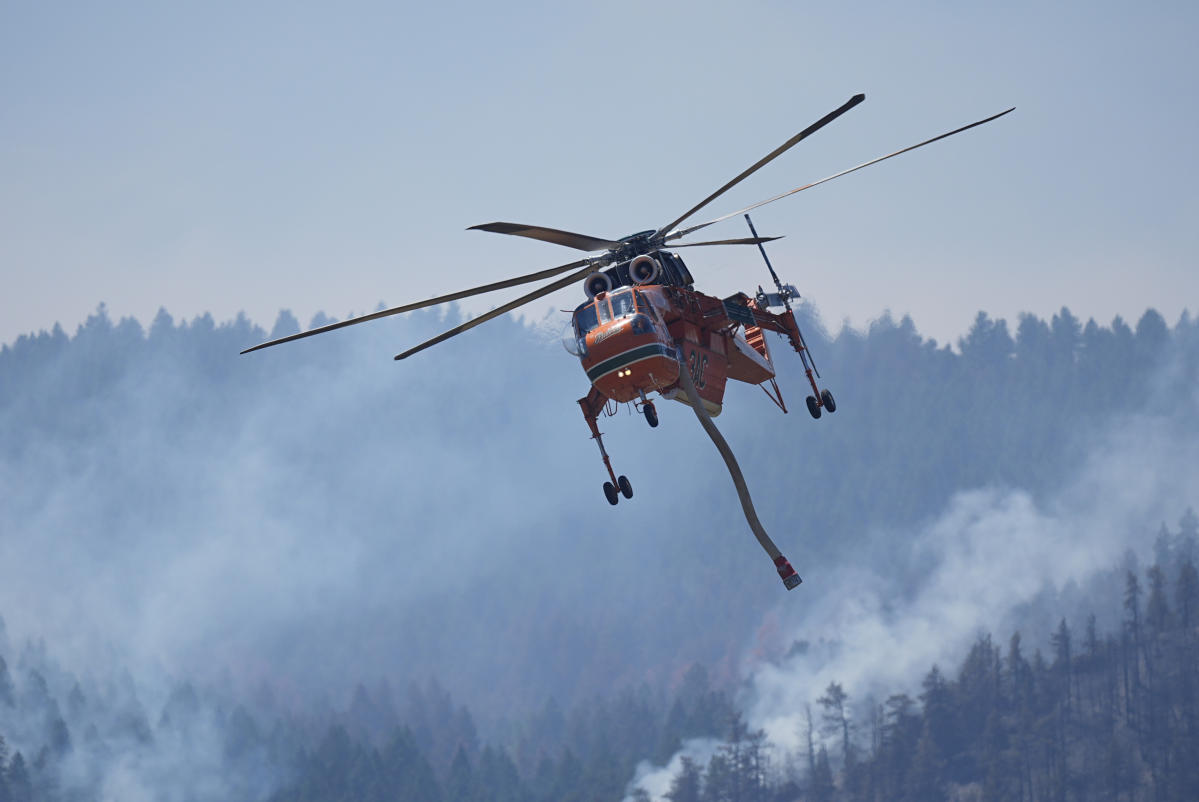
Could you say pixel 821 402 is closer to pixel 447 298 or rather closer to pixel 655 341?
pixel 655 341

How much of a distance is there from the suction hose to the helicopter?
45 mm

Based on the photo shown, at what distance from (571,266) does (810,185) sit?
8.71 metres

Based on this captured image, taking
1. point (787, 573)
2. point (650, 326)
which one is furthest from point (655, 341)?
point (787, 573)

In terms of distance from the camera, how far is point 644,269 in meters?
47.8

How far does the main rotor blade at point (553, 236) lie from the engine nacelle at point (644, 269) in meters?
0.97

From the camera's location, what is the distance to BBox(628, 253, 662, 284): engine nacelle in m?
47.6

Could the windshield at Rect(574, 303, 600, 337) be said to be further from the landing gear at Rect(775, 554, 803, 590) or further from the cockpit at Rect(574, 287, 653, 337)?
the landing gear at Rect(775, 554, 803, 590)

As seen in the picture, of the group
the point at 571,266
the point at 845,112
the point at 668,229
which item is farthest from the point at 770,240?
the point at 845,112

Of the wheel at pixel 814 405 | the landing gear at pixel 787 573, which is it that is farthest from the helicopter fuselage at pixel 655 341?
the landing gear at pixel 787 573

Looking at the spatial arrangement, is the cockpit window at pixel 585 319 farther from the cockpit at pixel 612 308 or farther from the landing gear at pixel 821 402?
the landing gear at pixel 821 402

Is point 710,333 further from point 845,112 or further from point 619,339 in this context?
point 845,112

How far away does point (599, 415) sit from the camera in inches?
1967

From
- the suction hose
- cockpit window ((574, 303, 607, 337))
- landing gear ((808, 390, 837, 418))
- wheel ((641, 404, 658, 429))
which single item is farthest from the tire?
landing gear ((808, 390, 837, 418))

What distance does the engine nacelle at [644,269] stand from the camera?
47.6 m
